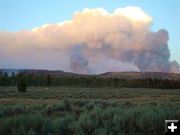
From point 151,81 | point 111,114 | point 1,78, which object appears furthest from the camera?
point 151,81

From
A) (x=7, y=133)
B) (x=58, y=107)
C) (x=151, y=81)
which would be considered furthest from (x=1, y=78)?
(x=7, y=133)

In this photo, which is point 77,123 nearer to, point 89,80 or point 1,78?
point 1,78

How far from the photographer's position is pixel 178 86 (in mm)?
149125

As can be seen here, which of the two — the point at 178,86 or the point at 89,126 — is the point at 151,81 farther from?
the point at 89,126

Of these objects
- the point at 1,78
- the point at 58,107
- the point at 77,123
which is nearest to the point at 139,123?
the point at 77,123

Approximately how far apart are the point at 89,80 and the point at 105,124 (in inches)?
6160

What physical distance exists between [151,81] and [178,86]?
19.2m

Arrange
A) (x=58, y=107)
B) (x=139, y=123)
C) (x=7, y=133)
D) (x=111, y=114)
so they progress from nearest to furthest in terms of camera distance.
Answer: (x=7, y=133)
(x=139, y=123)
(x=111, y=114)
(x=58, y=107)

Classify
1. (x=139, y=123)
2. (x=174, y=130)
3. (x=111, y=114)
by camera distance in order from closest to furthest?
(x=174, y=130) → (x=139, y=123) → (x=111, y=114)

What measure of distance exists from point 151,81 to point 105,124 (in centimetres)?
15751

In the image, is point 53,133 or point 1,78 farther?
point 1,78

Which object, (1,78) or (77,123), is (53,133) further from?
(1,78)

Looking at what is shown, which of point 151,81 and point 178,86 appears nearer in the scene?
point 178,86

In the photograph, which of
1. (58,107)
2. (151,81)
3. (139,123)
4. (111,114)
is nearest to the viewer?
(139,123)
